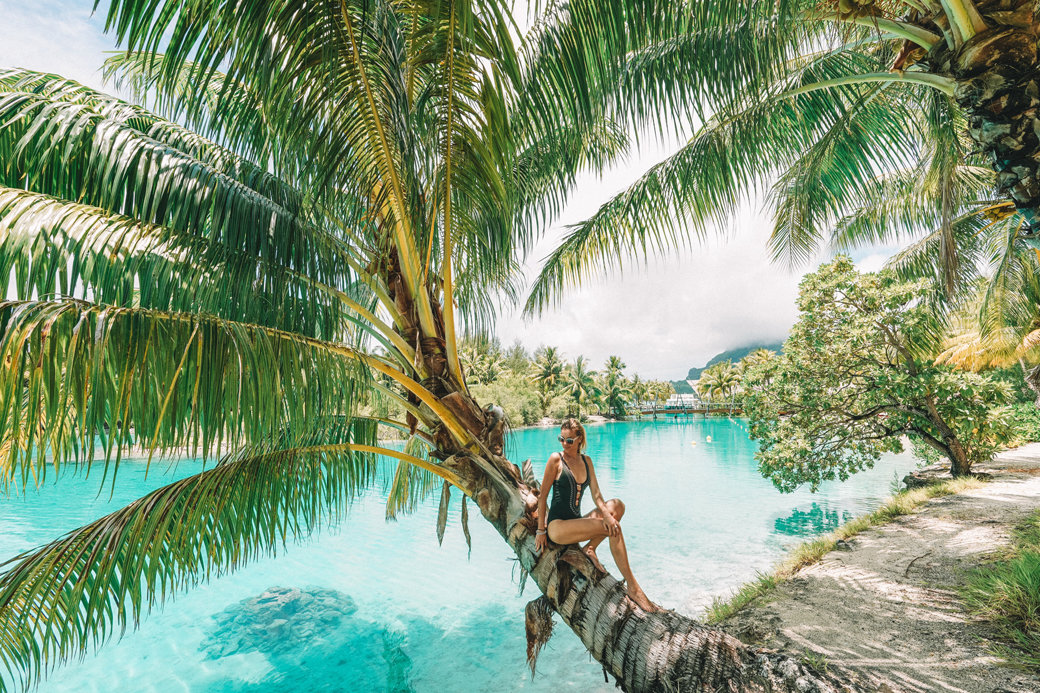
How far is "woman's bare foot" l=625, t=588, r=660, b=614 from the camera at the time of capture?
3.28 m

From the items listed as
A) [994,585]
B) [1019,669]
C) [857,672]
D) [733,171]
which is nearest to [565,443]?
[857,672]

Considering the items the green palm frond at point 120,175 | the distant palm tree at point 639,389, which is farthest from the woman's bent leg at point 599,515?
the distant palm tree at point 639,389

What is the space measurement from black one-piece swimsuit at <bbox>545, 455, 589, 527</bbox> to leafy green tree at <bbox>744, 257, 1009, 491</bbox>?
20.7 ft

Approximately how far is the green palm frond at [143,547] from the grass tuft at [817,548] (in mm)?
4746

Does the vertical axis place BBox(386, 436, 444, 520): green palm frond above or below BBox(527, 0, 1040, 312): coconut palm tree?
below

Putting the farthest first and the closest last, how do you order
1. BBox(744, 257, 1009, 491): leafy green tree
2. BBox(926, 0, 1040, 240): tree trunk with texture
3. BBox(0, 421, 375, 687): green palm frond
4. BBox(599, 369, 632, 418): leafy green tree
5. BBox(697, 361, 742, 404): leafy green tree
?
BBox(697, 361, 742, 404): leafy green tree
BBox(599, 369, 632, 418): leafy green tree
BBox(744, 257, 1009, 491): leafy green tree
BBox(926, 0, 1040, 240): tree trunk with texture
BBox(0, 421, 375, 687): green palm frond

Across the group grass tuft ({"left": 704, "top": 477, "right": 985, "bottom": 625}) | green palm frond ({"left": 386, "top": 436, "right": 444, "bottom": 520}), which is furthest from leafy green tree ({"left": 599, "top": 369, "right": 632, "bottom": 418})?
green palm frond ({"left": 386, "top": 436, "right": 444, "bottom": 520})

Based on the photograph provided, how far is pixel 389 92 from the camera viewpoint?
8.98ft

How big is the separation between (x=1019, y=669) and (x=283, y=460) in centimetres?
521

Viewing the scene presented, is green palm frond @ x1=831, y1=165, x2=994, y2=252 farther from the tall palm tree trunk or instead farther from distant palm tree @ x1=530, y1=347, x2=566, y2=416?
distant palm tree @ x1=530, y1=347, x2=566, y2=416

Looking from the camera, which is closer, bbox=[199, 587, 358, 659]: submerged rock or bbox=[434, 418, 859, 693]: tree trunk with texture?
bbox=[434, 418, 859, 693]: tree trunk with texture

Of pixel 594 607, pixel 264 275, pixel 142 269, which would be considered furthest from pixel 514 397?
pixel 142 269

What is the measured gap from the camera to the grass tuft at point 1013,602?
133 inches

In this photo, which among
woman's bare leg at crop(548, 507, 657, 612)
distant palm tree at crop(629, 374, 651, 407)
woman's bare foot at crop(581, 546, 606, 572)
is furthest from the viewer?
distant palm tree at crop(629, 374, 651, 407)
